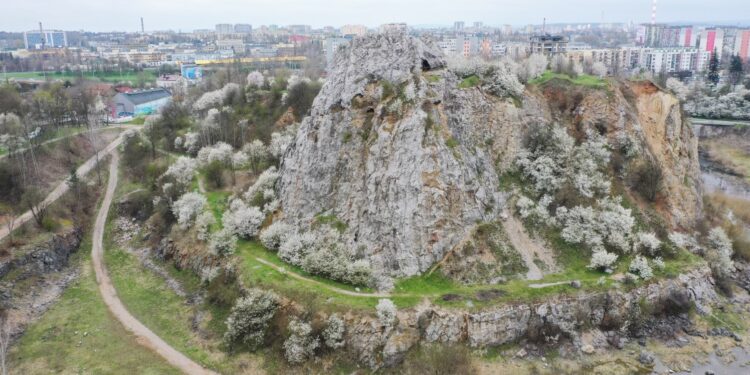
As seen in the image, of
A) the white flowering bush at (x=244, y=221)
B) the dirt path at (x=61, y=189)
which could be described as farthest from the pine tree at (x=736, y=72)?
the dirt path at (x=61, y=189)

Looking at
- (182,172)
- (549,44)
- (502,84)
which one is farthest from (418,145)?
(549,44)

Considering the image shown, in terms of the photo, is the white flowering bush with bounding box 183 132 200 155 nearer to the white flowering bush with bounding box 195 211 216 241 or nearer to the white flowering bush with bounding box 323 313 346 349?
the white flowering bush with bounding box 195 211 216 241

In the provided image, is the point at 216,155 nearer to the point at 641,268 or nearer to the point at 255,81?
the point at 255,81

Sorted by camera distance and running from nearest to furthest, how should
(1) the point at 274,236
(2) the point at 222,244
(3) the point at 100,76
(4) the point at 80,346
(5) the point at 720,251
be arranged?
(4) the point at 80,346
(2) the point at 222,244
(1) the point at 274,236
(5) the point at 720,251
(3) the point at 100,76

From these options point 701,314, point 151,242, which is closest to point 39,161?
point 151,242

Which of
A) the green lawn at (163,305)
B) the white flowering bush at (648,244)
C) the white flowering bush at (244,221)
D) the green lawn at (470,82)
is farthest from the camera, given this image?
the green lawn at (470,82)

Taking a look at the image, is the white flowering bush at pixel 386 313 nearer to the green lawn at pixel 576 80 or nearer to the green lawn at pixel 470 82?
the green lawn at pixel 470 82
